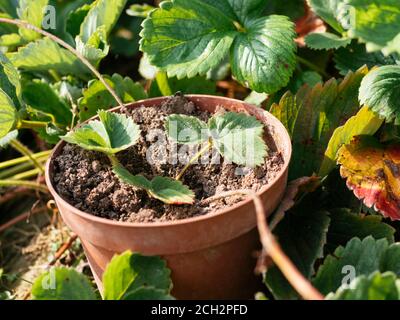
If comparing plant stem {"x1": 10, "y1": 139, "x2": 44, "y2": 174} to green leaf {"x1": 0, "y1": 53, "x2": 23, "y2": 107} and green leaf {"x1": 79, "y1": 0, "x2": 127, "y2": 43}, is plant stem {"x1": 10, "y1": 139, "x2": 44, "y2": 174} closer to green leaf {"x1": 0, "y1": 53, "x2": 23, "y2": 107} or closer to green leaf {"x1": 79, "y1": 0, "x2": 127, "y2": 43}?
green leaf {"x1": 0, "y1": 53, "x2": 23, "y2": 107}

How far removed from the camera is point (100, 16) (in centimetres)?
132

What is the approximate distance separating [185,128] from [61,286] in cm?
34

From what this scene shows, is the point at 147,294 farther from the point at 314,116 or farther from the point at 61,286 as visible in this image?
the point at 314,116

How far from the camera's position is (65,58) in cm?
134

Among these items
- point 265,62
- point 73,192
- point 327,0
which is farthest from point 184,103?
point 327,0

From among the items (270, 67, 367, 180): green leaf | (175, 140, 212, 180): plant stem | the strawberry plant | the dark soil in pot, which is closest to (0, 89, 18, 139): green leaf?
the strawberry plant

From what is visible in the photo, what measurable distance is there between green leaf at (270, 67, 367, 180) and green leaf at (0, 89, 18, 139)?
1.62ft

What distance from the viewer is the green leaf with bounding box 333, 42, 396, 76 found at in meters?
1.31

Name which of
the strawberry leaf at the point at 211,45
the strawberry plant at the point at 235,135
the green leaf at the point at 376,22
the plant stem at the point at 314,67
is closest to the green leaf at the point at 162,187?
the strawberry plant at the point at 235,135

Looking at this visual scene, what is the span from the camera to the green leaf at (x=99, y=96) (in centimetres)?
128

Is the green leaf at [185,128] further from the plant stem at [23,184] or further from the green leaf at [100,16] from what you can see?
the plant stem at [23,184]

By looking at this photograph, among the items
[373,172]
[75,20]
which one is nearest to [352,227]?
[373,172]

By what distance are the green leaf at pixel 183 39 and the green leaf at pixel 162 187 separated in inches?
9.6

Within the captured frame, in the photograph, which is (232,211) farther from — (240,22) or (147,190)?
(240,22)
